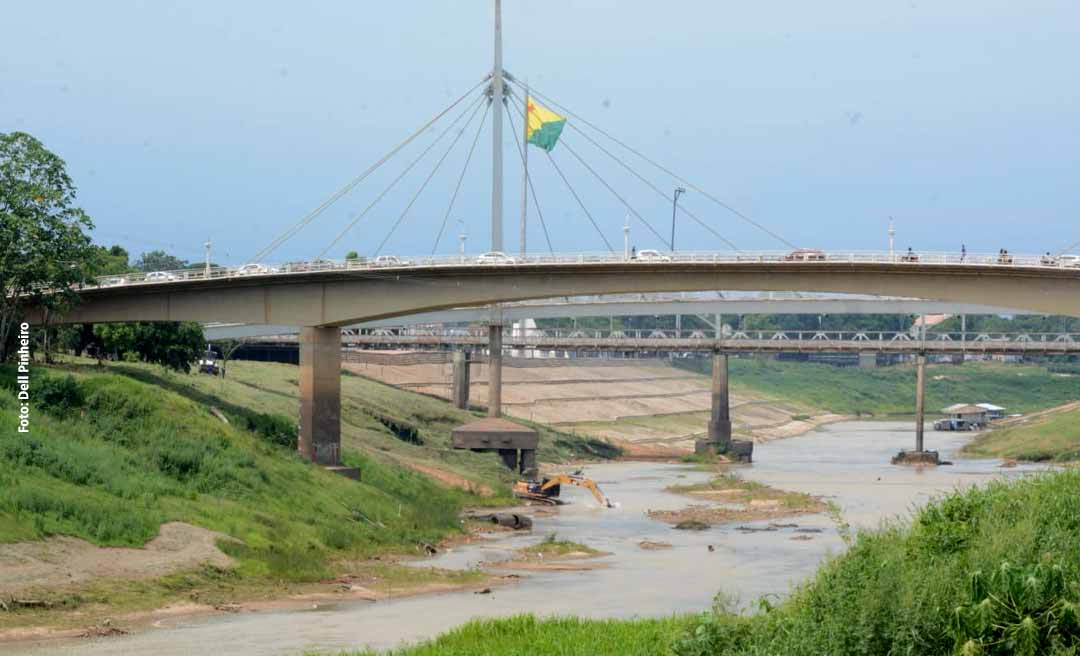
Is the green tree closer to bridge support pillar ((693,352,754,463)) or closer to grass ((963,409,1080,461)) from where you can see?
bridge support pillar ((693,352,754,463))

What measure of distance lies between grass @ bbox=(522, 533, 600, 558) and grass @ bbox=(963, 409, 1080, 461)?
193ft

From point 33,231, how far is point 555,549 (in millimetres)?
26620

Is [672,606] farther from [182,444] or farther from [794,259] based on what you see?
[794,259]

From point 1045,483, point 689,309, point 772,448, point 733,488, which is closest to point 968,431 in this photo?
point 772,448

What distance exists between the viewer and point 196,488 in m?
49.7

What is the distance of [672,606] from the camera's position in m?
38.8

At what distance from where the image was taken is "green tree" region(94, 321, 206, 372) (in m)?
79.4

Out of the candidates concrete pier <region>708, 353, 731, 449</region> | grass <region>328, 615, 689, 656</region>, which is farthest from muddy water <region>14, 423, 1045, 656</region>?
concrete pier <region>708, 353, 731, 449</region>

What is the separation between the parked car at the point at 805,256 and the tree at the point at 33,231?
31.9 meters

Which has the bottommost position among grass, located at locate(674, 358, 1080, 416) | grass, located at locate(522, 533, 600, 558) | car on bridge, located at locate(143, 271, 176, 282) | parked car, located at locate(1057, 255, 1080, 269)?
grass, located at locate(674, 358, 1080, 416)

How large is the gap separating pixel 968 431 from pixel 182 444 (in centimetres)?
10708

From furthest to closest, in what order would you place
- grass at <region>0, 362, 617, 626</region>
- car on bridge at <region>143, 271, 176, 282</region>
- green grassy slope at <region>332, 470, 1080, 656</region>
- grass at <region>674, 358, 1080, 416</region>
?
grass at <region>674, 358, 1080, 416</region> → car on bridge at <region>143, 271, 176, 282</region> → grass at <region>0, 362, 617, 626</region> → green grassy slope at <region>332, 470, 1080, 656</region>

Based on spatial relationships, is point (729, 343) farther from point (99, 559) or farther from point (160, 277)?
point (99, 559)

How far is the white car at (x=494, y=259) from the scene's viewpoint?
6666 centimetres
